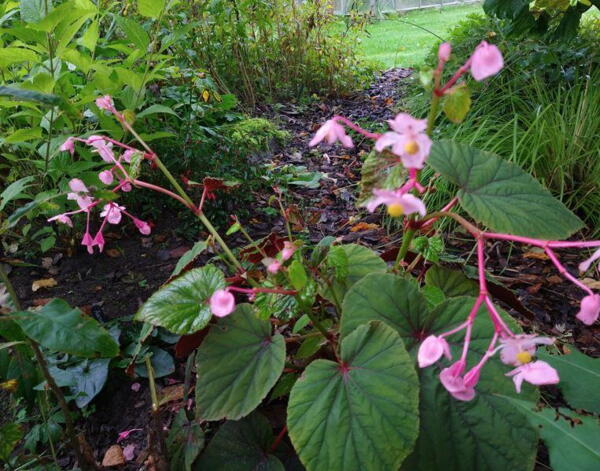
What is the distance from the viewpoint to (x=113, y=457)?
1039 mm

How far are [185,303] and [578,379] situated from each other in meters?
0.72

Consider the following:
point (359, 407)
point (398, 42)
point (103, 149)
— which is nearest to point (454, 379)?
point (359, 407)

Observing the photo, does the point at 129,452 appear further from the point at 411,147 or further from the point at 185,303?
the point at 411,147

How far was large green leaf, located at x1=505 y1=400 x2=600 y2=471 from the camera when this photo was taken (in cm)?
71

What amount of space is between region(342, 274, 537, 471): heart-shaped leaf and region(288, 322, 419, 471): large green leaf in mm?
63

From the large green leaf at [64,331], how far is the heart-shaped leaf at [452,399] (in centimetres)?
40

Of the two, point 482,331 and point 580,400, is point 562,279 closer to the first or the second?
point 580,400

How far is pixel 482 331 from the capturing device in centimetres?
73

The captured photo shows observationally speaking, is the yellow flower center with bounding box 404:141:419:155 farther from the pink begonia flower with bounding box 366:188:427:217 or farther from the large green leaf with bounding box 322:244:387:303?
the large green leaf with bounding box 322:244:387:303

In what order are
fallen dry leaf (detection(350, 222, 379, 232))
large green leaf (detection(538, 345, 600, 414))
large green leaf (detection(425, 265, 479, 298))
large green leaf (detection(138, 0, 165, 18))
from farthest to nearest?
fallen dry leaf (detection(350, 222, 379, 232)), large green leaf (detection(138, 0, 165, 18)), large green leaf (detection(425, 265, 479, 298)), large green leaf (detection(538, 345, 600, 414))

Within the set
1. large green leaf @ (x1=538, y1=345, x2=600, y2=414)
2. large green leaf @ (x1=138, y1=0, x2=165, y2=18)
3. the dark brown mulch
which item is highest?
large green leaf @ (x1=138, y1=0, x2=165, y2=18)

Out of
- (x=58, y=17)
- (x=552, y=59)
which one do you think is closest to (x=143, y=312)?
(x=58, y=17)

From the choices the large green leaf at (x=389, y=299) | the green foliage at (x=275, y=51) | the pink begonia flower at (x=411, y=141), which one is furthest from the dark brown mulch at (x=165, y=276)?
the green foliage at (x=275, y=51)

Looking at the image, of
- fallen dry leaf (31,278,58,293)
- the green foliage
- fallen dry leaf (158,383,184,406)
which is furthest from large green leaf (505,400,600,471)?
the green foliage
